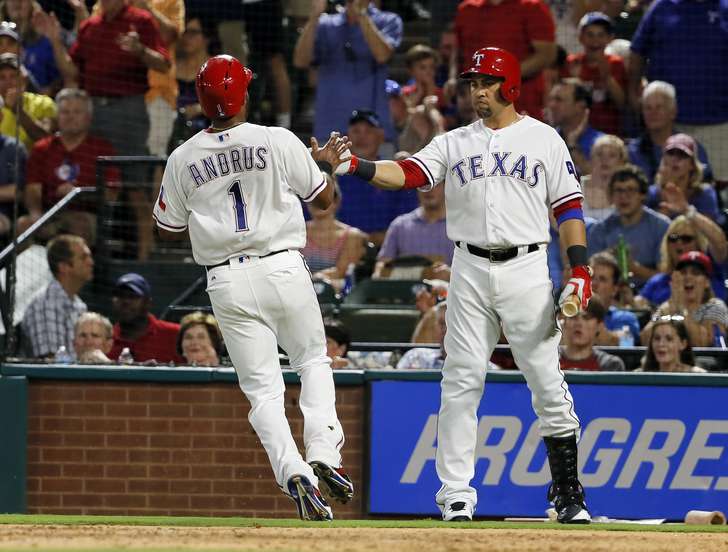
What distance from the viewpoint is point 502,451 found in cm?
830

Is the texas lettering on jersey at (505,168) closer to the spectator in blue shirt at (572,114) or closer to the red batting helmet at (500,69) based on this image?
the red batting helmet at (500,69)

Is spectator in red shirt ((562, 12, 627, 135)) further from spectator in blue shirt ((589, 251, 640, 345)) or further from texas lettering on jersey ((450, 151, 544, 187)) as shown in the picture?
texas lettering on jersey ((450, 151, 544, 187))

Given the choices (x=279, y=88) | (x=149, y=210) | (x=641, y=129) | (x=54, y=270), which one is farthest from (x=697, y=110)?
(x=54, y=270)

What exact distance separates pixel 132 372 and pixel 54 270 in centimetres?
151

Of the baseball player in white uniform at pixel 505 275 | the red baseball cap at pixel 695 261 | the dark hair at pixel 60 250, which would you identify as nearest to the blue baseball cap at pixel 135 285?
the dark hair at pixel 60 250

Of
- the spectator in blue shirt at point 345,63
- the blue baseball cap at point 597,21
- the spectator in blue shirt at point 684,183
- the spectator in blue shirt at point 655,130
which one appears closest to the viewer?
the spectator in blue shirt at point 684,183

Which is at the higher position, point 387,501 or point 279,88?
point 279,88

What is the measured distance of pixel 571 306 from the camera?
6.43 m

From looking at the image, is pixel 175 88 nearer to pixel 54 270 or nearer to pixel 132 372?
pixel 54 270

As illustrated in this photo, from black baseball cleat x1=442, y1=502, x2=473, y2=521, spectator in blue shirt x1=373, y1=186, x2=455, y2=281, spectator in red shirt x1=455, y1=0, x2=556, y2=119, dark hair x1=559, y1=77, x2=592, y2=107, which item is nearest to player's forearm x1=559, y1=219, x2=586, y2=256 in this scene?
black baseball cleat x1=442, y1=502, x2=473, y2=521

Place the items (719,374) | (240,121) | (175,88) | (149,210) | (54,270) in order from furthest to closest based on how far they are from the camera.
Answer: (175,88) → (149,210) → (54,270) → (719,374) → (240,121)

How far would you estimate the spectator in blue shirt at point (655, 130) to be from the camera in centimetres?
1059

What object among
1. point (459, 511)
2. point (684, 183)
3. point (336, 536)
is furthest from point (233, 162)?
point (684, 183)

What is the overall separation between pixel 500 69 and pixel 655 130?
4.25 m
